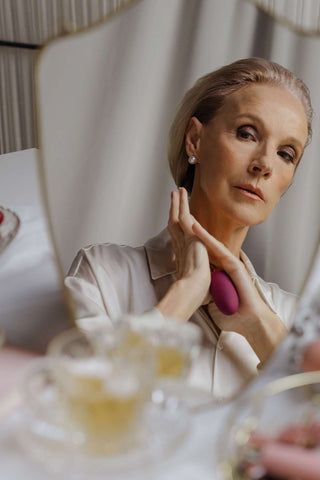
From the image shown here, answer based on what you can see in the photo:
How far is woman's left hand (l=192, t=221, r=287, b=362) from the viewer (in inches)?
29.3

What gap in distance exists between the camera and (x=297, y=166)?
2.52ft

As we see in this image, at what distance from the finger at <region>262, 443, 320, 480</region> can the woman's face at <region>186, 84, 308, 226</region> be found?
0.77 ft

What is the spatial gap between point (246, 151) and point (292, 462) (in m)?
0.31

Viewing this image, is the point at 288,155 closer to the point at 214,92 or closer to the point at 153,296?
the point at 214,92

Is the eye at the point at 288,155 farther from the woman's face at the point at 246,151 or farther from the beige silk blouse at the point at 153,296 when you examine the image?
the beige silk blouse at the point at 153,296

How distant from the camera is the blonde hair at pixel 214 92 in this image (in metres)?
0.76

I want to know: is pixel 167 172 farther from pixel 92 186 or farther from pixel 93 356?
pixel 93 356

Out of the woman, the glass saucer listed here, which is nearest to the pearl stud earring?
the woman

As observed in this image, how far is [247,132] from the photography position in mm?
744

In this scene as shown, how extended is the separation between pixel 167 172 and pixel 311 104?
170 millimetres

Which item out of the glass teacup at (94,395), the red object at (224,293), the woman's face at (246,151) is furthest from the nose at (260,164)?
the glass teacup at (94,395)

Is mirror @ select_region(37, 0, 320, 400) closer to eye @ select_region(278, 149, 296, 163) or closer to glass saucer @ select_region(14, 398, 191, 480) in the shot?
eye @ select_region(278, 149, 296, 163)

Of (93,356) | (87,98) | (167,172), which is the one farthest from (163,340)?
(87,98)

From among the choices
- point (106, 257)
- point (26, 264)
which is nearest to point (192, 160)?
point (106, 257)
